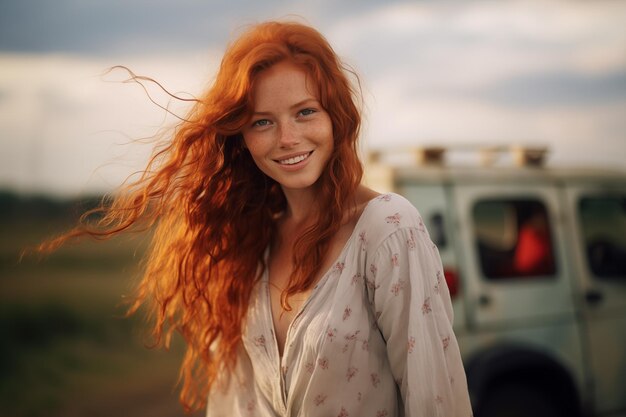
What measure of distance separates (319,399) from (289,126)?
32.1 inches

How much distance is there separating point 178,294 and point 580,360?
2938 millimetres

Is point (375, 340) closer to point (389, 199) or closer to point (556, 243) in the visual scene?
point (389, 199)

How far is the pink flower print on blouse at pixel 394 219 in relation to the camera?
1778 millimetres

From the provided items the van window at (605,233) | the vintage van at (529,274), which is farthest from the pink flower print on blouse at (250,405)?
the van window at (605,233)

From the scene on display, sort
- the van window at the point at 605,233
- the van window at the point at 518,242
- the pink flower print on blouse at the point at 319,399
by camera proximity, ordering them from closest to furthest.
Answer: the pink flower print on blouse at the point at 319,399 < the van window at the point at 518,242 < the van window at the point at 605,233

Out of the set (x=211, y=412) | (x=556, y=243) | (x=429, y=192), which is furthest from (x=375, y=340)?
(x=556, y=243)

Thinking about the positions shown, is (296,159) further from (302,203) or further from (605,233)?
(605,233)

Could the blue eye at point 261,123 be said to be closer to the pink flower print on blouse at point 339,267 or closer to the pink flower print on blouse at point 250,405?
the pink flower print on blouse at point 339,267

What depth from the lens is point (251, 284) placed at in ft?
7.28

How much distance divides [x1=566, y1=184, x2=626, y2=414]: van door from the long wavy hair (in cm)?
266

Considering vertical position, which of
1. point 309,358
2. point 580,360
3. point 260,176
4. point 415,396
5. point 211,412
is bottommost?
point 580,360

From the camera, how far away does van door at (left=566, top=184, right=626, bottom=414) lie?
4133 millimetres

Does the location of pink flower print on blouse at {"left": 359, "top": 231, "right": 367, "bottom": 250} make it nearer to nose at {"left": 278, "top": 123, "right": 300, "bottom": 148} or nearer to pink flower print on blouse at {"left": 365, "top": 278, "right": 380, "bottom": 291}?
pink flower print on blouse at {"left": 365, "top": 278, "right": 380, "bottom": 291}

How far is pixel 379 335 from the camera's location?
5.87ft
